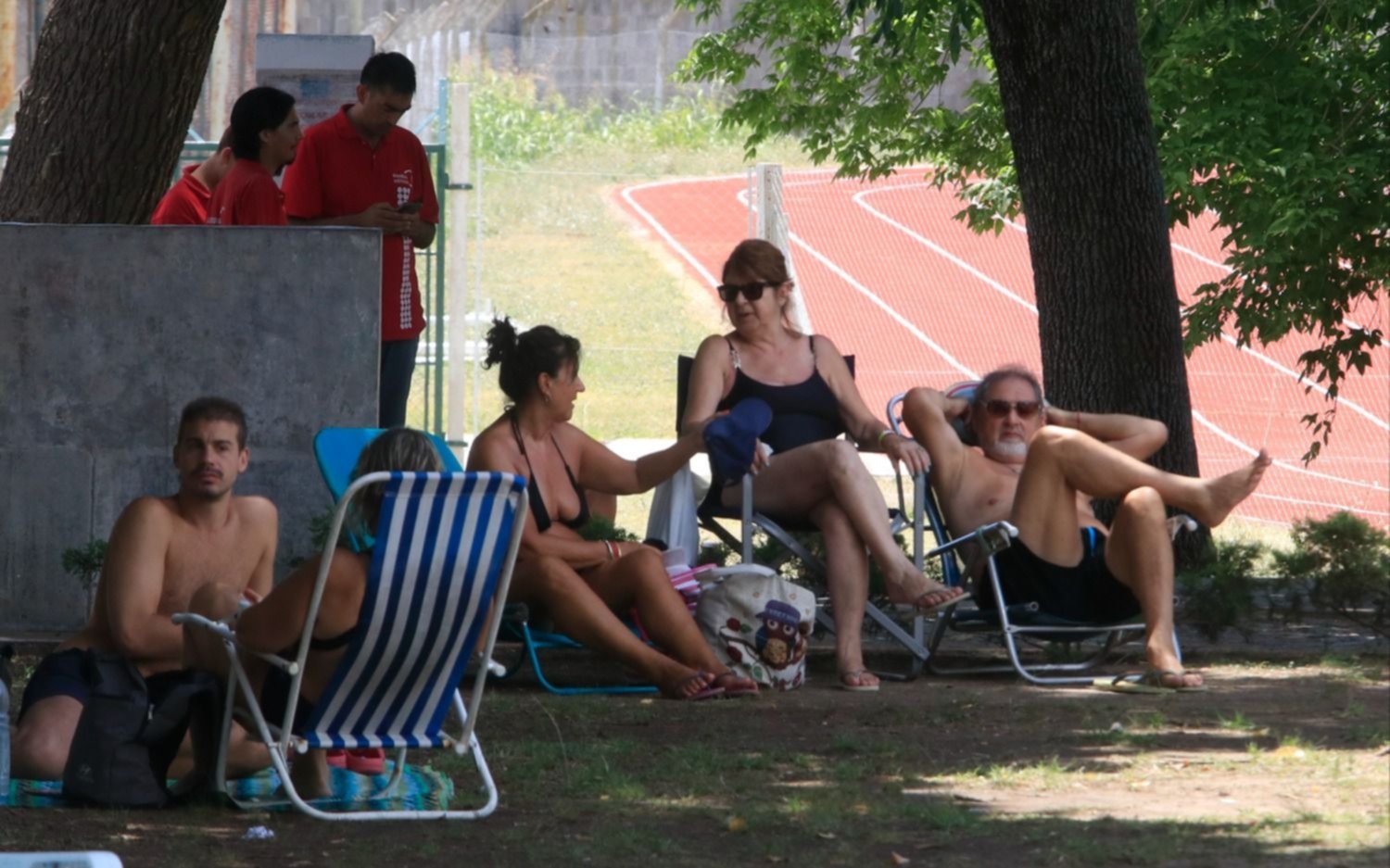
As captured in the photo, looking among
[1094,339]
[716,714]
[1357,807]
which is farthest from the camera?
[1094,339]

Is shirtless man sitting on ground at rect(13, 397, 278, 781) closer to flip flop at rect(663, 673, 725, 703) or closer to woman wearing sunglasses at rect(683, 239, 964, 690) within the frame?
flip flop at rect(663, 673, 725, 703)

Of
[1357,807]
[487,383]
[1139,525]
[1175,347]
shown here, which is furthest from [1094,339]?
[487,383]

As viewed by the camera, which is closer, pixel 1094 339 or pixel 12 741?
pixel 12 741

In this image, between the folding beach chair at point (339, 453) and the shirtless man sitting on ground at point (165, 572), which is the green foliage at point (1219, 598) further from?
the shirtless man sitting on ground at point (165, 572)

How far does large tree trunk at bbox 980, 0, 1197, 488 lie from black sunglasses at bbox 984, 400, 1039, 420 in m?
1.15

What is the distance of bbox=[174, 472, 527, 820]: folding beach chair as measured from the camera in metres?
4.80

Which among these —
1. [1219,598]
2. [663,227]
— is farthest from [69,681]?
[663,227]

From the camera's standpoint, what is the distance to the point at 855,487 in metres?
7.22

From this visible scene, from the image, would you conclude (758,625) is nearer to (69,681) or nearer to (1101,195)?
(69,681)

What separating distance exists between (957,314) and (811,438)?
1674 cm

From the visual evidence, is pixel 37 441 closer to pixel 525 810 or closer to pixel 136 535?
pixel 136 535

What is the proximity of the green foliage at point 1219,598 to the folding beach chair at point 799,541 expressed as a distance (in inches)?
41.5

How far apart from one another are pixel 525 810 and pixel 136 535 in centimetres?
124

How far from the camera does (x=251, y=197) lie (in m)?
8.14
